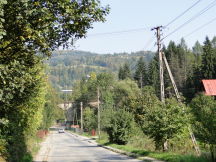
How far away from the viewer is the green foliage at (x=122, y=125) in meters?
34.0

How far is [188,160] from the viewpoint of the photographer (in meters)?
16.5

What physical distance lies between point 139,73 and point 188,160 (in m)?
101

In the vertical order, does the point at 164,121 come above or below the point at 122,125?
above

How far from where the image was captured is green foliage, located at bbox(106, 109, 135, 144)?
34031 millimetres

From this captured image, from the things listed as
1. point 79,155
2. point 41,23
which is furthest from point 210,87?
point 41,23

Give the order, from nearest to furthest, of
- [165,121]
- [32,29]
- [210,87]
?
[32,29] → [165,121] → [210,87]

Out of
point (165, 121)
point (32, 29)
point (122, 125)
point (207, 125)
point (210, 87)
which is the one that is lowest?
point (122, 125)

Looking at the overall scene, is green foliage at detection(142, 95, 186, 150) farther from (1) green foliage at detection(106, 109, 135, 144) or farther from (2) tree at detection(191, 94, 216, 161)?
(1) green foliage at detection(106, 109, 135, 144)

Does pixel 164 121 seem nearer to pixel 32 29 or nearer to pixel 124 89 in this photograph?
pixel 32 29

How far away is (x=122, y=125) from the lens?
3416cm

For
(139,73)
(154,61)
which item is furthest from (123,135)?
(139,73)

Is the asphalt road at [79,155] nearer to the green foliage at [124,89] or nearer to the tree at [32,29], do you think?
the tree at [32,29]

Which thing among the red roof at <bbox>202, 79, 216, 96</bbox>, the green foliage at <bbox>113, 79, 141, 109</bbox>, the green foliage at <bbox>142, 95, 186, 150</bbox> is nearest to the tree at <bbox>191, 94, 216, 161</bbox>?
the green foliage at <bbox>142, 95, 186, 150</bbox>

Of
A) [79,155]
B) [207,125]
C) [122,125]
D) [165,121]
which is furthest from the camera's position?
[122,125]
